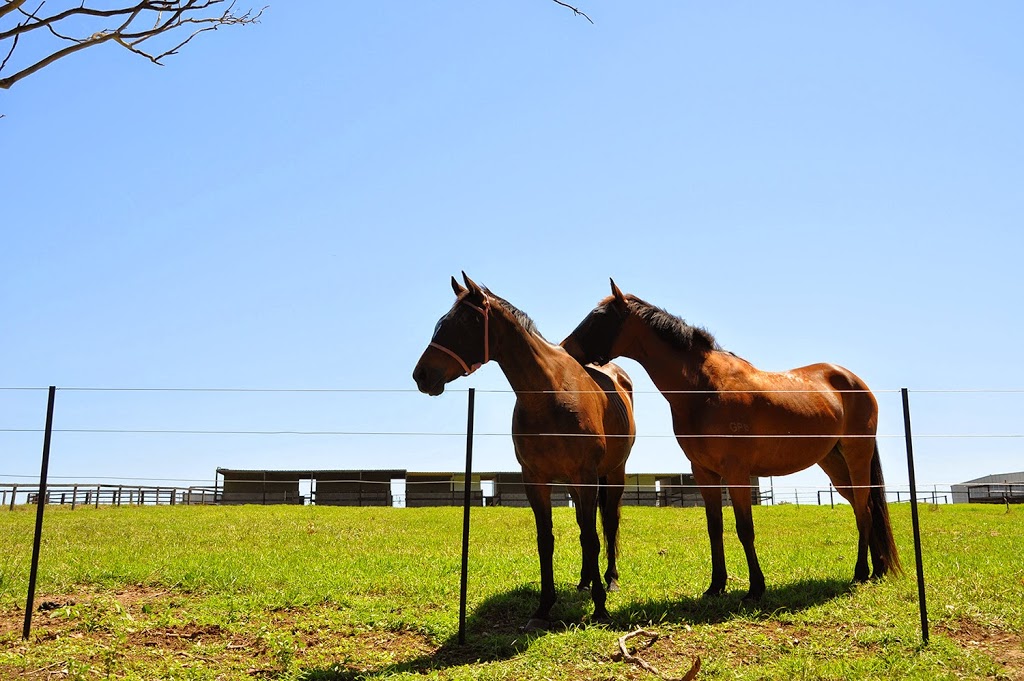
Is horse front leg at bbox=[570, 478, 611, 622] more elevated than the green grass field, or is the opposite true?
horse front leg at bbox=[570, 478, 611, 622]

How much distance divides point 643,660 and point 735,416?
2704mm

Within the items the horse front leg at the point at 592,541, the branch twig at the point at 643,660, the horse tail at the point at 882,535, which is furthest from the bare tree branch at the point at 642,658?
the horse tail at the point at 882,535

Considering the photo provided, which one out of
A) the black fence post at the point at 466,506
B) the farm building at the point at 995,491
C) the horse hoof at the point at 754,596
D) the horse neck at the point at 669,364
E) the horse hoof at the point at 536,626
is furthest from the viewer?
the farm building at the point at 995,491

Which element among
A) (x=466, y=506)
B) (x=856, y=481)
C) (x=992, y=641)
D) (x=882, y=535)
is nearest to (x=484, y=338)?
(x=466, y=506)

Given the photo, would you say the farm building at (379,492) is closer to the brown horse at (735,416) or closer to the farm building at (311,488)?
the farm building at (311,488)

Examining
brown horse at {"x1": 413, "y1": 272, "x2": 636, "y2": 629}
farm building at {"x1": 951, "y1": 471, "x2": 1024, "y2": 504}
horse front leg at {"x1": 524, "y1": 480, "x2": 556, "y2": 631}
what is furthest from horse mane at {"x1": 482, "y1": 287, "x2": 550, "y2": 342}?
farm building at {"x1": 951, "y1": 471, "x2": 1024, "y2": 504}

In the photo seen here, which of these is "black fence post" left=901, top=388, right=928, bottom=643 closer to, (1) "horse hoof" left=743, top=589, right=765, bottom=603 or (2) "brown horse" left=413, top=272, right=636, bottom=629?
(1) "horse hoof" left=743, top=589, right=765, bottom=603

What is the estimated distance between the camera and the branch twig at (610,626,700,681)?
192 inches

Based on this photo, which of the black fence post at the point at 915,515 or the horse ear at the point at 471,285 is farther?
the horse ear at the point at 471,285

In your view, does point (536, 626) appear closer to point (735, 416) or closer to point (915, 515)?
point (735, 416)

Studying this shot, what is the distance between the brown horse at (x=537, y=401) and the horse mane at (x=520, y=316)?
1 centimetres

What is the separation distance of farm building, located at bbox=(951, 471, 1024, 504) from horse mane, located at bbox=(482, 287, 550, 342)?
765 inches

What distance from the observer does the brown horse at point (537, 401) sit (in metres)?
6.45

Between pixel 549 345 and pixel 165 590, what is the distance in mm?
4568
